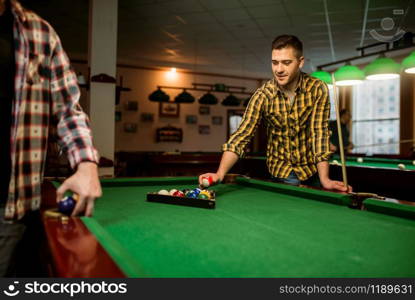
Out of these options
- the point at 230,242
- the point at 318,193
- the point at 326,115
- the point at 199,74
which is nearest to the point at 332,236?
the point at 230,242

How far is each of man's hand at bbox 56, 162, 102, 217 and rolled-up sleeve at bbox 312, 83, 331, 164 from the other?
5.46ft

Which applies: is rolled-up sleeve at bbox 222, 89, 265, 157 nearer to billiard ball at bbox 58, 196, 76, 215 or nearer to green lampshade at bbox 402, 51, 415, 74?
billiard ball at bbox 58, 196, 76, 215

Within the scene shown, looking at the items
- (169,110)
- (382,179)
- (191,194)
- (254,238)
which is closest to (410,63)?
(382,179)

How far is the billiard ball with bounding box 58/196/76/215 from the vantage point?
44.8 inches

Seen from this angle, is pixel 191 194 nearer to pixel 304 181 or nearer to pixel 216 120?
pixel 304 181

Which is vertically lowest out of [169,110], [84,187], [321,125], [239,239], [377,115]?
[239,239]

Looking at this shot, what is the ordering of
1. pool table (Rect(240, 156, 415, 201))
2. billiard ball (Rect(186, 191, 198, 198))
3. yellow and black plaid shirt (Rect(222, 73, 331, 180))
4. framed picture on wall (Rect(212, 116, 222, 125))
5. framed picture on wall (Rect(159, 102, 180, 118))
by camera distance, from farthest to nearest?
framed picture on wall (Rect(212, 116, 222, 125))
framed picture on wall (Rect(159, 102, 180, 118))
pool table (Rect(240, 156, 415, 201))
yellow and black plaid shirt (Rect(222, 73, 331, 180))
billiard ball (Rect(186, 191, 198, 198))

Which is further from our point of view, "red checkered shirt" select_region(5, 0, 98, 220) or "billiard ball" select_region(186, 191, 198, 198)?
"billiard ball" select_region(186, 191, 198, 198)

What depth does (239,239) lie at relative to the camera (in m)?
1.09

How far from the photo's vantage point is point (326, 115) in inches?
99.4

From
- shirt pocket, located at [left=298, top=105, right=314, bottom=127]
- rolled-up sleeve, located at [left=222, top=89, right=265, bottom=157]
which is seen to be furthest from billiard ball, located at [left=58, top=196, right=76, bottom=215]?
shirt pocket, located at [left=298, top=105, right=314, bottom=127]

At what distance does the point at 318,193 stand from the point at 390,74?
3740mm

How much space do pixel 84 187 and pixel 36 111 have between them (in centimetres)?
29

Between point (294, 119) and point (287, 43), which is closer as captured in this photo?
point (287, 43)
